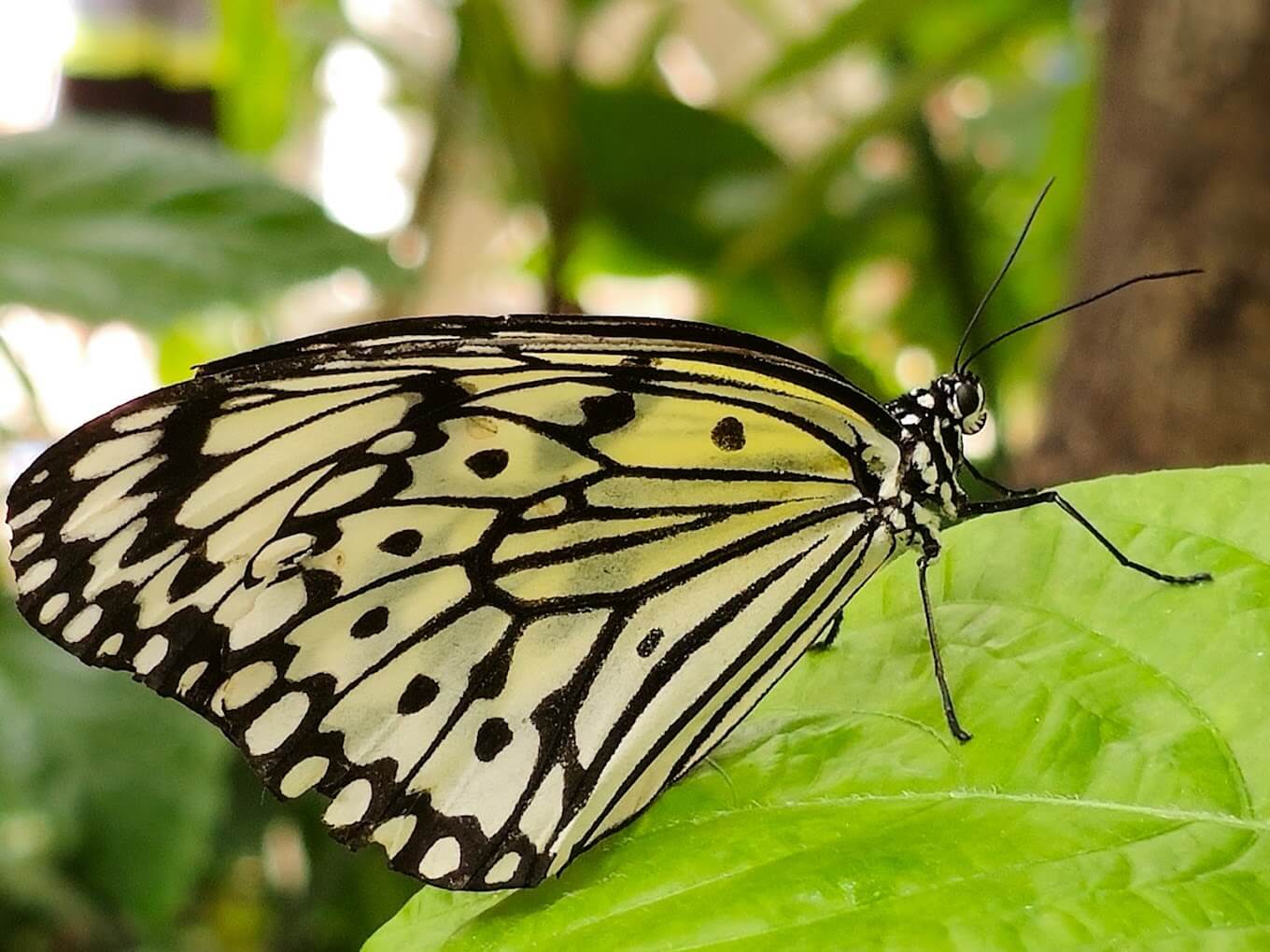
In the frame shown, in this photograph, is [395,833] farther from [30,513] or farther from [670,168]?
[670,168]

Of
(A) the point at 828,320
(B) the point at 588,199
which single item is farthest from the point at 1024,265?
(B) the point at 588,199

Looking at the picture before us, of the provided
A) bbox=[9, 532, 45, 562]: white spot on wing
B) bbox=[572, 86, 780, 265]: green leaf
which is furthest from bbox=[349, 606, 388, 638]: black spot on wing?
bbox=[572, 86, 780, 265]: green leaf

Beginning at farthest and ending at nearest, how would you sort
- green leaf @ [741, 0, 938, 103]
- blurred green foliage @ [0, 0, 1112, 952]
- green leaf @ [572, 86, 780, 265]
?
1. green leaf @ [572, 86, 780, 265]
2. green leaf @ [741, 0, 938, 103]
3. blurred green foliage @ [0, 0, 1112, 952]

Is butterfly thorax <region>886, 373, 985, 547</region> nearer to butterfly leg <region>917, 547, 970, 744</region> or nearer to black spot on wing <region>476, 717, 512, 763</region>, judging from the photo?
butterfly leg <region>917, 547, 970, 744</region>

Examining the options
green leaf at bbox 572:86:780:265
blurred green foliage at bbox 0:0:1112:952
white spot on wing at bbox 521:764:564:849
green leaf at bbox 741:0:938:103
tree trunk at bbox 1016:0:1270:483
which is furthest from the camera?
green leaf at bbox 572:86:780:265

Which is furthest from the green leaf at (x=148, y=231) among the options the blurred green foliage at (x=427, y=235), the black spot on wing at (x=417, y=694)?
the black spot on wing at (x=417, y=694)

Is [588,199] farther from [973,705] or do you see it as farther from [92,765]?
[973,705]

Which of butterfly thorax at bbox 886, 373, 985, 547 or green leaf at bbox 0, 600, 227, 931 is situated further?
green leaf at bbox 0, 600, 227, 931

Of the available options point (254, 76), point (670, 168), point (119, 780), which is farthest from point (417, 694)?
point (254, 76)

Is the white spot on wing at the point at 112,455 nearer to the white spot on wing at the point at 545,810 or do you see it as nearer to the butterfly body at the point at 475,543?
the butterfly body at the point at 475,543
